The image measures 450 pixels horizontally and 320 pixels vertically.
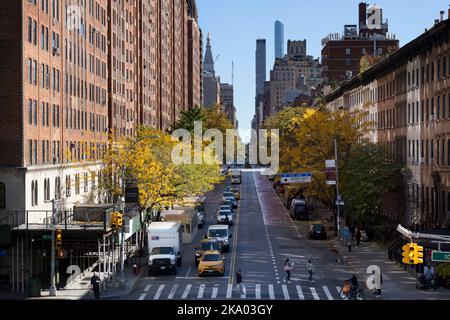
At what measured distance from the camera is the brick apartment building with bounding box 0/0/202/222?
53562mm

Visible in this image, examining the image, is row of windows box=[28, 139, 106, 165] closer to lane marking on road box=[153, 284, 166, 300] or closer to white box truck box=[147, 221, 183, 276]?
white box truck box=[147, 221, 183, 276]

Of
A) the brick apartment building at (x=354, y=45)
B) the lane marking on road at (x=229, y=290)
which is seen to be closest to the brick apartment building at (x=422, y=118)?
the lane marking on road at (x=229, y=290)

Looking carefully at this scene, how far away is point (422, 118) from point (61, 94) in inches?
1220

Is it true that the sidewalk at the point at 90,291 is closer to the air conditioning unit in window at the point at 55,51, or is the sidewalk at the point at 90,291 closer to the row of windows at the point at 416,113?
the air conditioning unit in window at the point at 55,51

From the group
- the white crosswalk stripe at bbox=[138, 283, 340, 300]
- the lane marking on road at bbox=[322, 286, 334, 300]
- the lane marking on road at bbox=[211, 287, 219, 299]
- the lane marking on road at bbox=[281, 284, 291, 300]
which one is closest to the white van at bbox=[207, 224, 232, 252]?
the white crosswalk stripe at bbox=[138, 283, 340, 300]

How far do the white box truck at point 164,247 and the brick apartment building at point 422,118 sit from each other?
19.6 m

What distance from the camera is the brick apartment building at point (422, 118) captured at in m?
60.5

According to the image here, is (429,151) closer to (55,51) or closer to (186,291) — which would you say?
(186,291)

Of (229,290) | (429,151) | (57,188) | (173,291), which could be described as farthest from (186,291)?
(429,151)

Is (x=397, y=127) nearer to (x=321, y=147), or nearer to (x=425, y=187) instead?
(x=321, y=147)

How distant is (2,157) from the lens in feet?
176

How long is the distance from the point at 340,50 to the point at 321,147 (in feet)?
283
